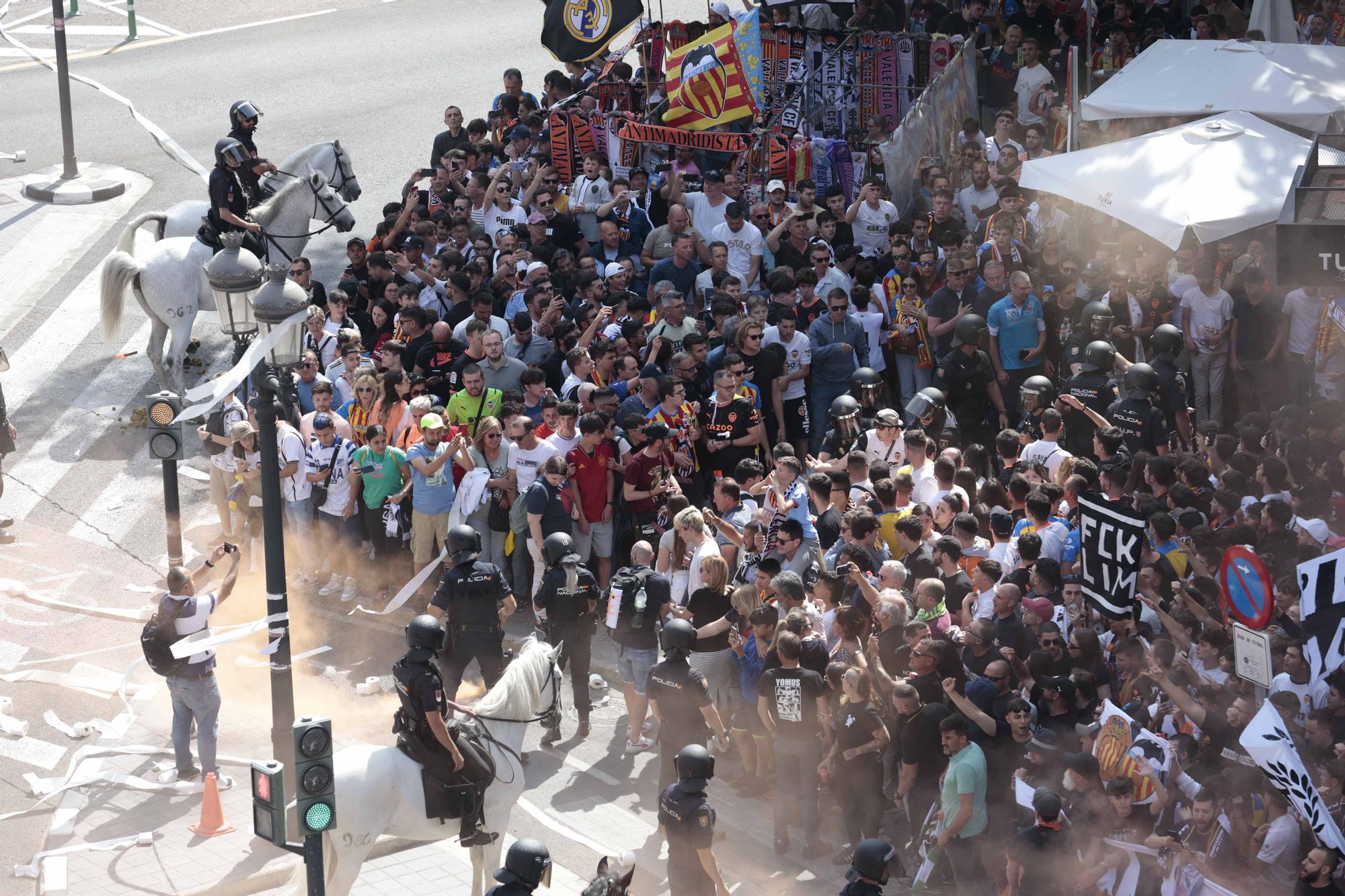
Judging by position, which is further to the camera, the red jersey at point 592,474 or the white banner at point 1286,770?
the red jersey at point 592,474

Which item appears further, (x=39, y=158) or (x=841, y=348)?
(x=39, y=158)

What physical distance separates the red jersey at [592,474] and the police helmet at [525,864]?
6.14 m

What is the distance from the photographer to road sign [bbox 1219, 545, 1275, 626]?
915 centimetres

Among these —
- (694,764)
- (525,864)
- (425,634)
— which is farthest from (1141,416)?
(525,864)

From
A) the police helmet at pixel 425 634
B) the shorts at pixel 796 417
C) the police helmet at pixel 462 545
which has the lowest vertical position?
the shorts at pixel 796 417

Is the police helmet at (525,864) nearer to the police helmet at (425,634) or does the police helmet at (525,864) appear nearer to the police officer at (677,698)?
the police helmet at (425,634)

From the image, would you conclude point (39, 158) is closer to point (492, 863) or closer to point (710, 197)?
point (710, 197)

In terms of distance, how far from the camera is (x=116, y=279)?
60.0 ft

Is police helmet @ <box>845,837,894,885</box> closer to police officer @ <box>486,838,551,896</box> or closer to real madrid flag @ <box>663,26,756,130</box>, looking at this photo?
police officer @ <box>486,838,551,896</box>

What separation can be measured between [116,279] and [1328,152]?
42.0 feet

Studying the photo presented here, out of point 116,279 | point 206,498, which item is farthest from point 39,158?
point 206,498

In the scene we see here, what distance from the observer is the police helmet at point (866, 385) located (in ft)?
48.3

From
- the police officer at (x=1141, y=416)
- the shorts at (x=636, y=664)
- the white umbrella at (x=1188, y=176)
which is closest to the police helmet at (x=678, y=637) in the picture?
the shorts at (x=636, y=664)

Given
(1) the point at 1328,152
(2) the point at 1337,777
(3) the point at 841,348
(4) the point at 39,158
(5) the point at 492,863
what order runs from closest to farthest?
(2) the point at 1337,777 → (5) the point at 492,863 → (1) the point at 1328,152 → (3) the point at 841,348 → (4) the point at 39,158
